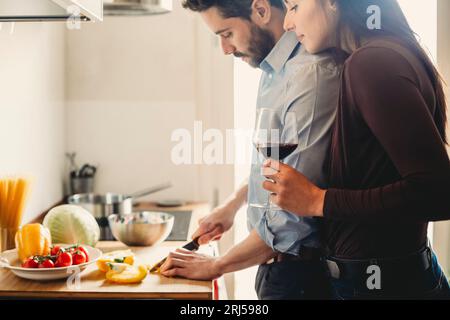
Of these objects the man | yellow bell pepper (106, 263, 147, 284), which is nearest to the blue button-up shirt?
the man

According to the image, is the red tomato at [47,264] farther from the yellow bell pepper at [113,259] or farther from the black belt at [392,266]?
the black belt at [392,266]

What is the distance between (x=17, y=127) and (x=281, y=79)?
64cm

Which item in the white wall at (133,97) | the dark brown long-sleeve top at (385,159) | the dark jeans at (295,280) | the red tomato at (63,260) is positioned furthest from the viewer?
the white wall at (133,97)

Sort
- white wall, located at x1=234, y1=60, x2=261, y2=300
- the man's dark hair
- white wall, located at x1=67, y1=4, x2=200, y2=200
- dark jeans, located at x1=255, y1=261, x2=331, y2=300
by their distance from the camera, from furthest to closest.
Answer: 1. white wall, located at x1=67, y1=4, x2=200, y2=200
2. white wall, located at x1=234, y1=60, x2=261, y2=300
3. the man's dark hair
4. dark jeans, located at x1=255, y1=261, x2=331, y2=300

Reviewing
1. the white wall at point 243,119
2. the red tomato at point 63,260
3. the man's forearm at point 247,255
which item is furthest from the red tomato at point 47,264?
the white wall at point 243,119

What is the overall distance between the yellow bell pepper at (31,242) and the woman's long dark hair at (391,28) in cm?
68

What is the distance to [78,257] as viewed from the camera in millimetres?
1089

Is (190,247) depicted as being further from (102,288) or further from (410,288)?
(410,288)

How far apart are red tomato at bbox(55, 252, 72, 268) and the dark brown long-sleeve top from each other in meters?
0.47

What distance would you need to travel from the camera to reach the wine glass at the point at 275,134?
104 cm

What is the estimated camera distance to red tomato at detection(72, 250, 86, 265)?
1083 millimetres

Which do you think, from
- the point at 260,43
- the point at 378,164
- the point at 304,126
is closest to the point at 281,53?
the point at 260,43

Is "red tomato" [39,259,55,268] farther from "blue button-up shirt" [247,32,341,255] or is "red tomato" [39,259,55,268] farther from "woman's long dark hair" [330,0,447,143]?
"woman's long dark hair" [330,0,447,143]
